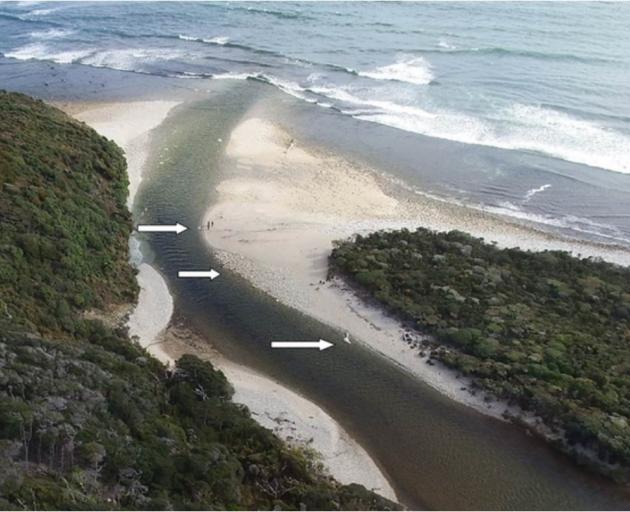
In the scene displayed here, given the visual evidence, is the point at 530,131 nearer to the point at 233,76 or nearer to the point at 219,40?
the point at 233,76

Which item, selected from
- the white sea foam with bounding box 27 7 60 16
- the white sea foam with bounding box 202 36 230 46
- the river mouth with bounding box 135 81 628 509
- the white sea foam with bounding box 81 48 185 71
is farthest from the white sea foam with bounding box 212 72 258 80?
the white sea foam with bounding box 27 7 60 16

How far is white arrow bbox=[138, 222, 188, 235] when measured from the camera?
4856 centimetres

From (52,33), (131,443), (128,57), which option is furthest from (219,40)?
(131,443)

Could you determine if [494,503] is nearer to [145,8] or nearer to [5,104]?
[5,104]

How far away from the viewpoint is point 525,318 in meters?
38.3

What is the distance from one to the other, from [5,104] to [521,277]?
143 feet

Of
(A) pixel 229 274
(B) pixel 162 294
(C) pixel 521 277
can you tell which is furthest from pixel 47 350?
(C) pixel 521 277

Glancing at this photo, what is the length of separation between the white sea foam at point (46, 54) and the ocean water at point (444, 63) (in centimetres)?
29

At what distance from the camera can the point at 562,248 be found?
1853 inches

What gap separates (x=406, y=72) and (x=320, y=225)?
41.0 m

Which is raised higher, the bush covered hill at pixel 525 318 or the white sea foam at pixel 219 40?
the white sea foam at pixel 219 40

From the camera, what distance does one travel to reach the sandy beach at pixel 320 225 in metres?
38.5

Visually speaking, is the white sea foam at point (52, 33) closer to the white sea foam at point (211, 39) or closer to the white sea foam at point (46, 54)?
the white sea foam at point (46, 54)

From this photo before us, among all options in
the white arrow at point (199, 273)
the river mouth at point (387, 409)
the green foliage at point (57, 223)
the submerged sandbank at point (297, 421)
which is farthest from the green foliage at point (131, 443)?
the white arrow at point (199, 273)
